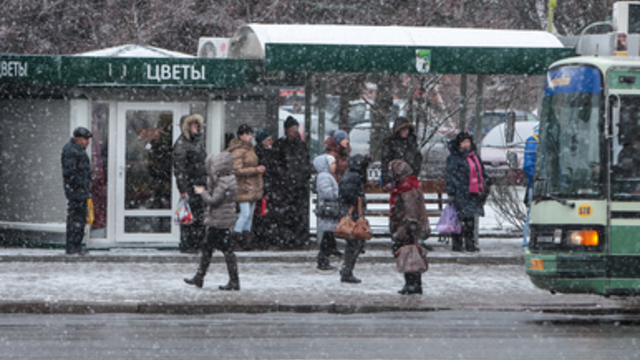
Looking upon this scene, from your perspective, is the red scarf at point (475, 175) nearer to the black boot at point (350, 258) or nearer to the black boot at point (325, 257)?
the black boot at point (325, 257)

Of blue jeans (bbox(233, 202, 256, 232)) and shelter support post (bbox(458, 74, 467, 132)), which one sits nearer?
blue jeans (bbox(233, 202, 256, 232))

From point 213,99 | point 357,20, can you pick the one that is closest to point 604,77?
point 213,99

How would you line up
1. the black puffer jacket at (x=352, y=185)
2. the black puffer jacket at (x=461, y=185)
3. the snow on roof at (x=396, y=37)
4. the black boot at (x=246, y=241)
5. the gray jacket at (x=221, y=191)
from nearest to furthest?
the gray jacket at (x=221, y=191)
the black puffer jacket at (x=352, y=185)
the snow on roof at (x=396, y=37)
the black boot at (x=246, y=241)
the black puffer jacket at (x=461, y=185)

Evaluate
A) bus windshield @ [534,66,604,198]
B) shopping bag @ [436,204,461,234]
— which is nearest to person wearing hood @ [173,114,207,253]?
shopping bag @ [436,204,461,234]

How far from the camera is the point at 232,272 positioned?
11758mm

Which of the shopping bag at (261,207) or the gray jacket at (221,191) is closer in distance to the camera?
the gray jacket at (221,191)

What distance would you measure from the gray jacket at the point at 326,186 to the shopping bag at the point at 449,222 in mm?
2573

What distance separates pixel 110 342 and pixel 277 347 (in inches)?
54.1

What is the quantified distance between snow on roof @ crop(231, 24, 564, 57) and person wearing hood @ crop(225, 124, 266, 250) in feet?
4.43

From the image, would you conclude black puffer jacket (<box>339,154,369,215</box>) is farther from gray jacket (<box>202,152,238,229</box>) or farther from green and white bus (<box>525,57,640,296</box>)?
green and white bus (<box>525,57,640,296</box>)

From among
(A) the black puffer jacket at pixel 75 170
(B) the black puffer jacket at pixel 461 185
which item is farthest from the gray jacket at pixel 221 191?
(B) the black puffer jacket at pixel 461 185

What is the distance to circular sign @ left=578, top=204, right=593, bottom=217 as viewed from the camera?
33.1 ft

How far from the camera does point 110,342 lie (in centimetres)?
882

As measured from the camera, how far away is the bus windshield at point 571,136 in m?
10.2
